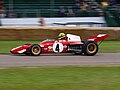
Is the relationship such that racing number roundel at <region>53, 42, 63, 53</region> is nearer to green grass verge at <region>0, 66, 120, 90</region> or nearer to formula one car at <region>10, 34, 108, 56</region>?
formula one car at <region>10, 34, 108, 56</region>

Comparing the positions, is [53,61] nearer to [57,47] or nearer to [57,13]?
[57,47]

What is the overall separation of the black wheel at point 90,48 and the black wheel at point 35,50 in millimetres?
1374

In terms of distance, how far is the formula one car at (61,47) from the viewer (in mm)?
12961

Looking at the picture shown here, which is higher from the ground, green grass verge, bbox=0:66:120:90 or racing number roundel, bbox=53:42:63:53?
racing number roundel, bbox=53:42:63:53

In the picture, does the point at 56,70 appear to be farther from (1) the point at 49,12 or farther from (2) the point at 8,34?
(1) the point at 49,12

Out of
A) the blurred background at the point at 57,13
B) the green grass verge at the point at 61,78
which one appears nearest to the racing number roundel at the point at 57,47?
the green grass verge at the point at 61,78

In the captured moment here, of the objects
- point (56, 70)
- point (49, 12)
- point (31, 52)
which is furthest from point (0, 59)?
point (49, 12)

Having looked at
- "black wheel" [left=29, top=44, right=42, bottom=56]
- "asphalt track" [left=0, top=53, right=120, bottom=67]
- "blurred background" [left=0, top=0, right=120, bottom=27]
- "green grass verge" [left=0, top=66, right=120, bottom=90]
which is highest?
"blurred background" [left=0, top=0, right=120, bottom=27]

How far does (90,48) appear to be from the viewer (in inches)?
535

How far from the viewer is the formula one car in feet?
42.5

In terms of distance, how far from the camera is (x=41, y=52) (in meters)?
13.2

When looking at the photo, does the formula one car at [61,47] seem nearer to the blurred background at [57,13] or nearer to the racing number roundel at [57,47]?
the racing number roundel at [57,47]

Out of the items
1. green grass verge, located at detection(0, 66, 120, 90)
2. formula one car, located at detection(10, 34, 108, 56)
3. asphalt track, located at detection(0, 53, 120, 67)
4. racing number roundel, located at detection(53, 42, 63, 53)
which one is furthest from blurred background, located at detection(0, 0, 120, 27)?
green grass verge, located at detection(0, 66, 120, 90)

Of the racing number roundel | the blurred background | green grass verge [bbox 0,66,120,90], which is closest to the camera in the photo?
green grass verge [bbox 0,66,120,90]
